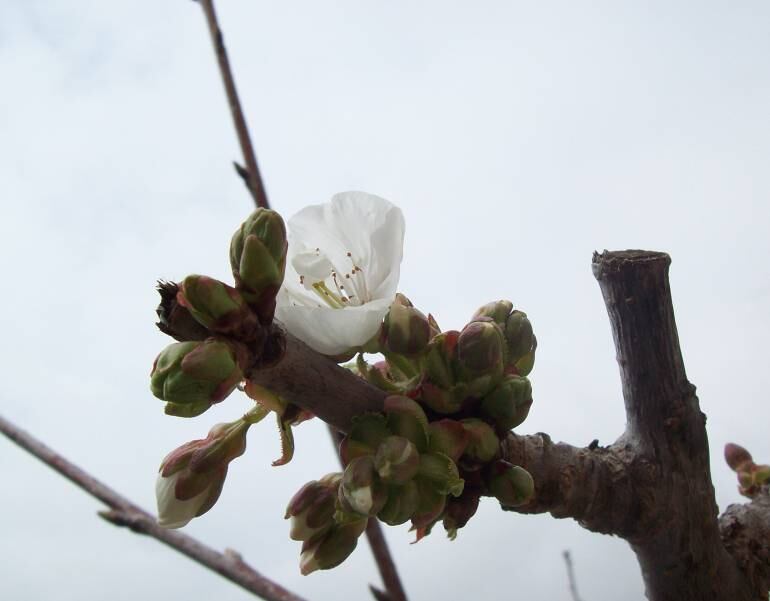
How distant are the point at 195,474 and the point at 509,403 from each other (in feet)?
1.18

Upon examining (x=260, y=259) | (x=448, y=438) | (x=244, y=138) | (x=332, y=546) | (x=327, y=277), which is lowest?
(x=332, y=546)

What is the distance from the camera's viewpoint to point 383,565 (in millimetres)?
1174

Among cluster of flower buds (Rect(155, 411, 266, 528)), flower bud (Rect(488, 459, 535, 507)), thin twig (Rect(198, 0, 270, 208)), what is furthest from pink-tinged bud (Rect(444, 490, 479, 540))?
thin twig (Rect(198, 0, 270, 208))

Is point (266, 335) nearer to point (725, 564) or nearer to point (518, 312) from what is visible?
point (518, 312)

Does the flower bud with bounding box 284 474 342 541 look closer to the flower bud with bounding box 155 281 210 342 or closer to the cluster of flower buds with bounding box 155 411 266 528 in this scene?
the cluster of flower buds with bounding box 155 411 266 528

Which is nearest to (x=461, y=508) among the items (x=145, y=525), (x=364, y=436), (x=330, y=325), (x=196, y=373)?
(x=364, y=436)

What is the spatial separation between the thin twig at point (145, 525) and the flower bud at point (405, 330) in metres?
0.63

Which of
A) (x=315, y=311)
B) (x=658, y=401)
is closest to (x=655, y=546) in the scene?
(x=658, y=401)

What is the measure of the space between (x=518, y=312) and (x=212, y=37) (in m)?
1.02

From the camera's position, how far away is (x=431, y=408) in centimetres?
81

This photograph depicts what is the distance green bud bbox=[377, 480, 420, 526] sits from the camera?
74cm

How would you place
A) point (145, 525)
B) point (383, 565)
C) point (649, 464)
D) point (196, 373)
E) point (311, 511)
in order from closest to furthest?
point (196, 373) < point (311, 511) < point (649, 464) < point (383, 565) < point (145, 525)

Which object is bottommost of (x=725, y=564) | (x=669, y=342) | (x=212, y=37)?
(x=725, y=564)

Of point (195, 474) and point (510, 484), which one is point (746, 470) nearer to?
point (510, 484)
